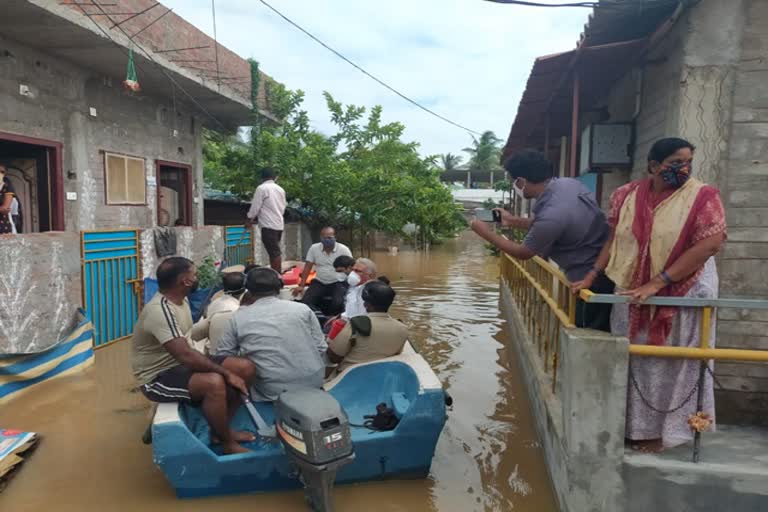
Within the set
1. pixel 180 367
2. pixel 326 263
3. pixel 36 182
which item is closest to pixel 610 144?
pixel 326 263

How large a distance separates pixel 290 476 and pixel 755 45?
14.6 feet

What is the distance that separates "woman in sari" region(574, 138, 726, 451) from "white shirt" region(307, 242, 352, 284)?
4.25m

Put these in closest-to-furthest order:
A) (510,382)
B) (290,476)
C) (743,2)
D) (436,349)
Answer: (290,476) → (743,2) → (510,382) → (436,349)

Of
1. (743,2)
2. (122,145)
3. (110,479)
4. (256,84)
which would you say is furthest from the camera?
(256,84)

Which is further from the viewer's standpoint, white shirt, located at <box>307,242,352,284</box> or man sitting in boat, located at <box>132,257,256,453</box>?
white shirt, located at <box>307,242,352,284</box>

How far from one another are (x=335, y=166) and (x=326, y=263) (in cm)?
780

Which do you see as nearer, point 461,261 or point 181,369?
point 181,369

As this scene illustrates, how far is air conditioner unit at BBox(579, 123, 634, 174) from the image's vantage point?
5680 millimetres

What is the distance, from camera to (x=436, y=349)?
745cm

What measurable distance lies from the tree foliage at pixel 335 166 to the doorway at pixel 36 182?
5657 millimetres

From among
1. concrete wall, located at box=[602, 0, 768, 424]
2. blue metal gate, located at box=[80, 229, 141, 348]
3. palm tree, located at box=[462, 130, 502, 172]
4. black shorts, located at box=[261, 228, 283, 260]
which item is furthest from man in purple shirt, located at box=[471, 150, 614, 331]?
palm tree, located at box=[462, 130, 502, 172]

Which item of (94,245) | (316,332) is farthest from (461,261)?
(316,332)

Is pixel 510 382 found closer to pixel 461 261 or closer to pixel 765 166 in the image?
pixel 765 166

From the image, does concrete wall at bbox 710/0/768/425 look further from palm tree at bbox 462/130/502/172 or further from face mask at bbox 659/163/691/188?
palm tree at bbox 462/130/502/172
